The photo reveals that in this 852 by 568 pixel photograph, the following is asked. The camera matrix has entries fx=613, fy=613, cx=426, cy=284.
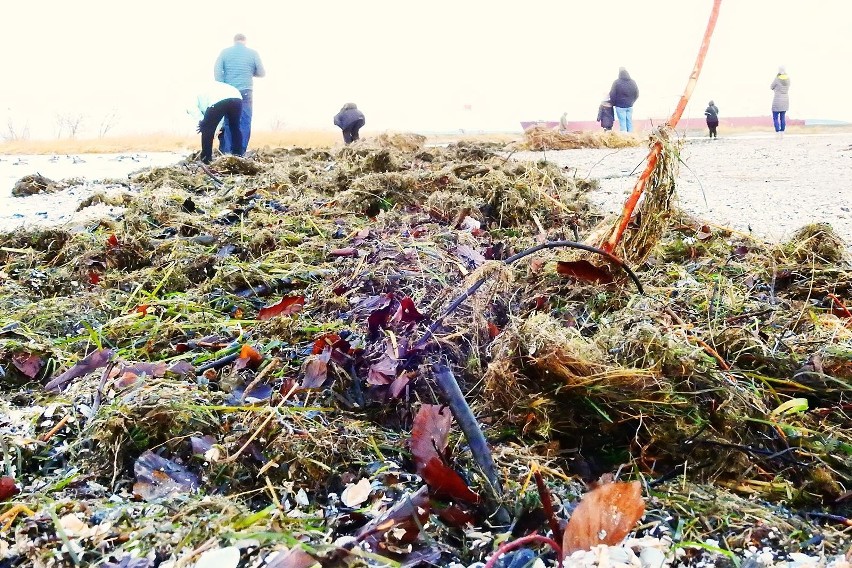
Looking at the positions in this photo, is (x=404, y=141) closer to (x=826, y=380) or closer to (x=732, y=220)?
(x=732, y=220)

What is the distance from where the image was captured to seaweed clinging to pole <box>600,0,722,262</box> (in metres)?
1.85

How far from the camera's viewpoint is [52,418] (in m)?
1.32

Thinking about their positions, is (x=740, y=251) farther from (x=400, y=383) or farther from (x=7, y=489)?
(x=7, y=489)

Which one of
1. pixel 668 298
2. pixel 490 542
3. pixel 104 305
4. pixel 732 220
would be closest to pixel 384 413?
pixel 490 542

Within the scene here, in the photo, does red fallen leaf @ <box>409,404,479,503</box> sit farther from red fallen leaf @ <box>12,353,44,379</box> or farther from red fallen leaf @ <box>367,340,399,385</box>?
red fallen leaf @ <box>12,353,44,379</box>

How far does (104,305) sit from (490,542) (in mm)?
1519

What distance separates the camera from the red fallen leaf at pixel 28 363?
5.14 feet

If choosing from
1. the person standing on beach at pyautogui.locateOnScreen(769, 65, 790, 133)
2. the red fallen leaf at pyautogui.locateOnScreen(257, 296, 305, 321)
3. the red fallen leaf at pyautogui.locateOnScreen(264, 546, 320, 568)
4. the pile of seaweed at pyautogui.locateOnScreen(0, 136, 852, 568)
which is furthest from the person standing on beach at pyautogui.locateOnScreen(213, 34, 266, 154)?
the person standing on beach at pyautogui.locateOnScreen(769, 65, 790, 133)

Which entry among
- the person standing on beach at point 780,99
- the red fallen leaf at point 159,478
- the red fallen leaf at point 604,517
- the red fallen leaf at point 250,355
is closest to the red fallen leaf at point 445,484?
the red fallen leaf at point 604,517

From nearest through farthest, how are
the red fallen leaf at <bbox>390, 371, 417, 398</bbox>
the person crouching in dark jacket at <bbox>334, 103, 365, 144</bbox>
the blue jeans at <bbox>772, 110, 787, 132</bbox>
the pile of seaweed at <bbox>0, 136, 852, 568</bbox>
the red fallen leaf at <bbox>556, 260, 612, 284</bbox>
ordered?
the pile of seaweed at <bbox>0, 136, 852, 568</bbox> → the red fallen leaf at <bbox>390, 371, 417, 398</bbox> → the red fallen leaf at <bbox>556, 260, 612, 284</bbox> → the person crouching in dark jacket at <bbox>334, 103, 365, 144</bbox> → the blue jeans at <bbox>772, 110, 787, 132</bbox>

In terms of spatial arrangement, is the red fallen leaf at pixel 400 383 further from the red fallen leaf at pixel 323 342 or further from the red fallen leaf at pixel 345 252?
the red fallen leaf at pixel 345 252

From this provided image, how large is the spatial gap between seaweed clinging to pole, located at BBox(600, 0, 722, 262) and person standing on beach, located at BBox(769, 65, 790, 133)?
11.7 m

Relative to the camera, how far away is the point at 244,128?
7348mm

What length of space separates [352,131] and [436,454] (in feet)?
27.9
